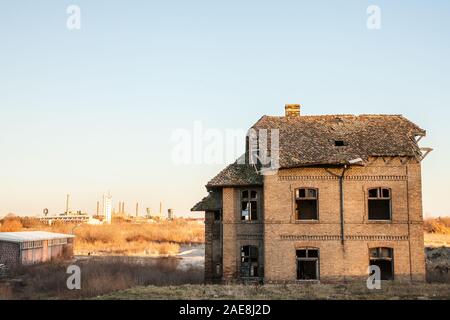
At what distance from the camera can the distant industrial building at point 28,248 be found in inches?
1277

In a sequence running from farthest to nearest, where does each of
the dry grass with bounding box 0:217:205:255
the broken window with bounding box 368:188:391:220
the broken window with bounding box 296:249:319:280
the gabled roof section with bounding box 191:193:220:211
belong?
1. the dry grass with bounding box 0:217:205:255
2. the gabled roof section with bounding box 191:193:220:211
3. the broken window with bounding box 368:188:391:220
4. the broken window with bounding box 296:249:319:280

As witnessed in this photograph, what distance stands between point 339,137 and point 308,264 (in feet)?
21.7

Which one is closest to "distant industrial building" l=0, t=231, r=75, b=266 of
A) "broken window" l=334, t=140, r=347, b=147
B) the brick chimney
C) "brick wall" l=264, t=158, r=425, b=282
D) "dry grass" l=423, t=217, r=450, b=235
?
"brick wall" l=264, t=158, r=425, b=282

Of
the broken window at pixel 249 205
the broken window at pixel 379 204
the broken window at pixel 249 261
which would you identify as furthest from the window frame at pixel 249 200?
the broken window at pixel 379 204

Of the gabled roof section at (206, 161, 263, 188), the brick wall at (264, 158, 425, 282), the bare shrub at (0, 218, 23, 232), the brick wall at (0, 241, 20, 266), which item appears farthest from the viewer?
the bare shrub at (0, 218, 23, 232)

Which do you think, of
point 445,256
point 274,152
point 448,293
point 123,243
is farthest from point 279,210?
point 123,243

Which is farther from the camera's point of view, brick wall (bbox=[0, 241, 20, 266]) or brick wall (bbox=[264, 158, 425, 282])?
brick wall (bbox=[0, 241, 20, 266])

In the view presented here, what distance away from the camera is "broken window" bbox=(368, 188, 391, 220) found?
23.1m

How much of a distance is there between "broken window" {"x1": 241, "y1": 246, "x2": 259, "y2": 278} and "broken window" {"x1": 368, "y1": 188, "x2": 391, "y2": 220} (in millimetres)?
5932

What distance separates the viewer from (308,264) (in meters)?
23.7

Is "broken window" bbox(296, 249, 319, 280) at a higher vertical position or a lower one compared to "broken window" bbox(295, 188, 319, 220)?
lower

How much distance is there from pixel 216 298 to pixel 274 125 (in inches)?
425

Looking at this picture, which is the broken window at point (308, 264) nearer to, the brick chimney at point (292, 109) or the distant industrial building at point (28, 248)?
the brick chimney at point (292, 109)

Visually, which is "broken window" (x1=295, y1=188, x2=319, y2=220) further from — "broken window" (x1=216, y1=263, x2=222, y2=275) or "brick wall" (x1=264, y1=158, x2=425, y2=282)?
"broken window" (x1=216, y1=263, x2=222, y2=275)
